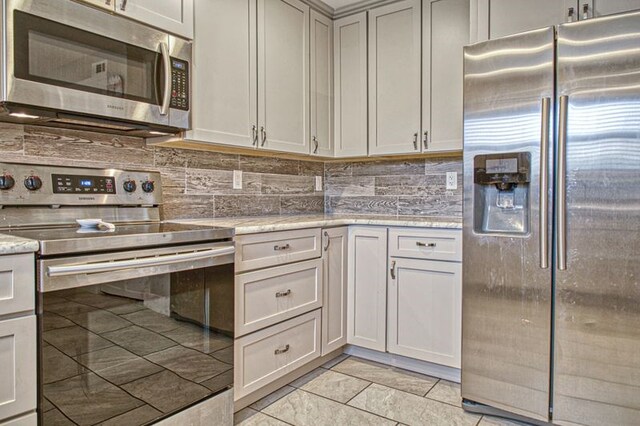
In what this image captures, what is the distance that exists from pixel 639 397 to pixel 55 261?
2.17 meters

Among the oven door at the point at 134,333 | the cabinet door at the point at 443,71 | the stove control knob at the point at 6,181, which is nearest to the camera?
the oven door at the point at 134,333

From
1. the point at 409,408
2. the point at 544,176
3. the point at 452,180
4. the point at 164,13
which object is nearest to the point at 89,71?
the point at 164,13

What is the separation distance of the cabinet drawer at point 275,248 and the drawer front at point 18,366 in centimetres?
86

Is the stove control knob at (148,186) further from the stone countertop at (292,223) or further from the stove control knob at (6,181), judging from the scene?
the stove control knob at (6,181)

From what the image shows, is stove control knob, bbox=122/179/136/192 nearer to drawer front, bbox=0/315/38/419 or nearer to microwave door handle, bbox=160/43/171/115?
microwave door handle, bbox=160/43/171/115

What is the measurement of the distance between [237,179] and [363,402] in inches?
58.0

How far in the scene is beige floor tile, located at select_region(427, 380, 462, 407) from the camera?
86.7 inches

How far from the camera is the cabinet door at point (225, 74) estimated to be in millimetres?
2107

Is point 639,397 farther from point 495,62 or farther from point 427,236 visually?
point 495,62

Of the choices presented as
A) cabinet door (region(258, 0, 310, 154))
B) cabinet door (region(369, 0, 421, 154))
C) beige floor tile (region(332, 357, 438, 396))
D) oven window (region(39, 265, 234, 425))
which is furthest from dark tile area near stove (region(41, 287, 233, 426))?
cabinet door (region(369, 0, 421, 154))

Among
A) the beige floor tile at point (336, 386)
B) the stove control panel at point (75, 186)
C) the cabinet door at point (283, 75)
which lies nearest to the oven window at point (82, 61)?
the stove control panel at point (75, 186)

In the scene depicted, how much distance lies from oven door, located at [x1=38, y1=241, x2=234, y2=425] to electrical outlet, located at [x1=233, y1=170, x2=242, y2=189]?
934 mm

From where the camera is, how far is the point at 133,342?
152 centimetres

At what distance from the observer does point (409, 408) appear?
83.3 inches
